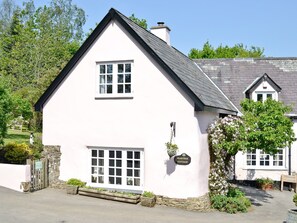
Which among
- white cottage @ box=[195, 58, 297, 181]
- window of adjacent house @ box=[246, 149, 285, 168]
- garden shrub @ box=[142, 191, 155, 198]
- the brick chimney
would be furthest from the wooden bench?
the brick chimney

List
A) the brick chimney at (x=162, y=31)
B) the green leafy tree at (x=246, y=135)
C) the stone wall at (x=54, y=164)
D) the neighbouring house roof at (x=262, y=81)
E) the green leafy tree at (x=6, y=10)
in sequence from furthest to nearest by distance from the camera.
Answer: the green leafy tree at (x=6, y=10) → the neighbouring house roof at (x=262, y=81) → the brick chimney at (x=162, y=31) → the stone wall at (x=54, y=164) → the green leafy tree at (x=246, y=135)

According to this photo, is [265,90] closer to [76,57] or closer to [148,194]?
[148,194]

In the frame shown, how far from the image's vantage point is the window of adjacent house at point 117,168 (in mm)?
14742

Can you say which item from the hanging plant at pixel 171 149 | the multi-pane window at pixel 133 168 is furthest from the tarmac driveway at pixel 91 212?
the hanging plant at pixel 171 149

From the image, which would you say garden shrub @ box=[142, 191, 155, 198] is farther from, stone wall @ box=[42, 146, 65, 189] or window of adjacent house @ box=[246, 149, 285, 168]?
window of adjacent house @ box=[246, 149, 285, 168]

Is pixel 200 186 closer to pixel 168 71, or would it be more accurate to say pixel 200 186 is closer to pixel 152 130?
pixel 152 130

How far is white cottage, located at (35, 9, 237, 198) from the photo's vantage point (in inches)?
546

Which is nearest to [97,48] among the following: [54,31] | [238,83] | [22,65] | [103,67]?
[103,67]

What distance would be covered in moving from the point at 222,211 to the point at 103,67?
8416 millimetres

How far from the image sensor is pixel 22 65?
49.4 metres

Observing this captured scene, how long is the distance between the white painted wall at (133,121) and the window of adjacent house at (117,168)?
33 centimetres

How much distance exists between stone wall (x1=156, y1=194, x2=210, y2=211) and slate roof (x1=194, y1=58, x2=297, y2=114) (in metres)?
9.83

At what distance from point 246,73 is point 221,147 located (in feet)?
38.2

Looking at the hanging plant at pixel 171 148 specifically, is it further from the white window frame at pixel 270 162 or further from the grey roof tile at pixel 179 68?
the white window frame at pixel 270 162
